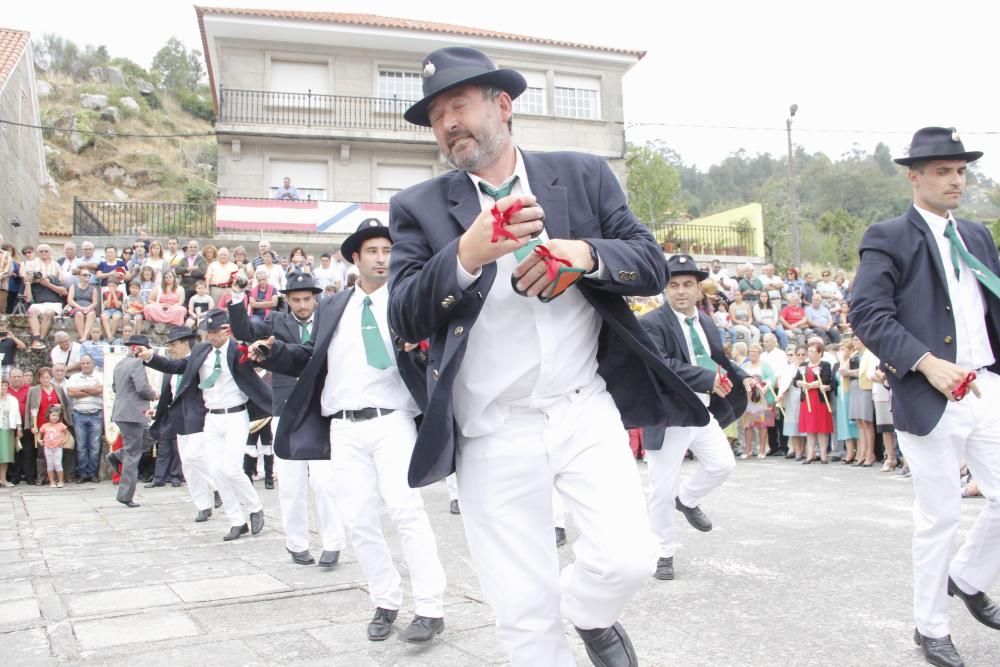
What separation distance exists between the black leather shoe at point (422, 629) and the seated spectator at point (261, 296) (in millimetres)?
12850

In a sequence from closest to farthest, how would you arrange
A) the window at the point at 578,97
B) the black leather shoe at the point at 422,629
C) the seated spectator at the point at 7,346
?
the black leather shoe at the point at 422,629
the seated spectator at the point at 7,346
the window at the point at 578,97

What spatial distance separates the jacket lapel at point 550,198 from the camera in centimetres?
285

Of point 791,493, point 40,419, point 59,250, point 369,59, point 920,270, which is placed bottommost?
point 791,493

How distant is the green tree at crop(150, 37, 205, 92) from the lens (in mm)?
75537

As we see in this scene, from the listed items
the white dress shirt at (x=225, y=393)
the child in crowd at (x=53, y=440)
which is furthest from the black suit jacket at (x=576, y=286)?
the child in crowd at (x=53, y=440)

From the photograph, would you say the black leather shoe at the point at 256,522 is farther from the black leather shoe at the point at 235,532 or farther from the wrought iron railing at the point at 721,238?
the wrought iron railing at the point at 721,238

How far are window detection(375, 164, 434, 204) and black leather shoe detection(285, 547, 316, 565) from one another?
2266 cm

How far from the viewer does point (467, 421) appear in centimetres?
285

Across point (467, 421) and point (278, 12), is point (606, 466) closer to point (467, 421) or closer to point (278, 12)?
point (467, 421)

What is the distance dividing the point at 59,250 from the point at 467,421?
31.6 meters

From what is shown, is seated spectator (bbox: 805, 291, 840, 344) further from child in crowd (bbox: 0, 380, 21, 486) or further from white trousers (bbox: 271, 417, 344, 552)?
child in crowd (bbox: 0, 380, 21, 486)

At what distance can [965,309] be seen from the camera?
4207mm

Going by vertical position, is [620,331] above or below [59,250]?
below

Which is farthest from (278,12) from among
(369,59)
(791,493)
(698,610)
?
(698,610)
